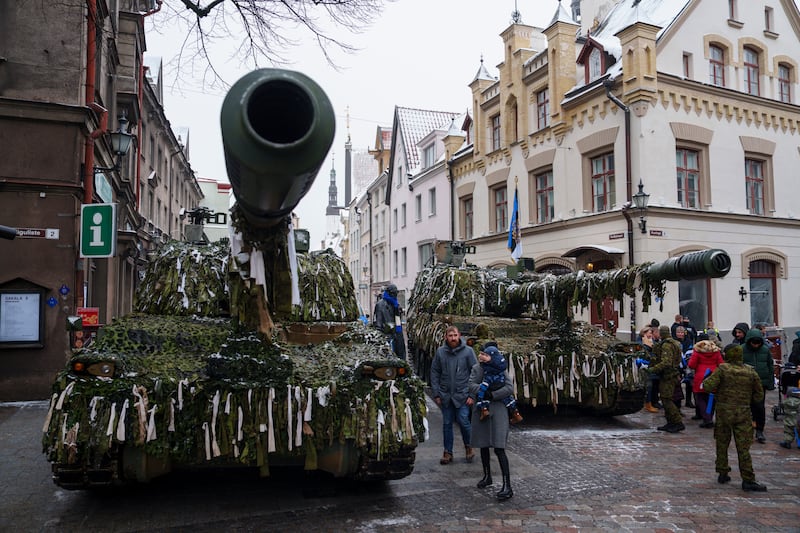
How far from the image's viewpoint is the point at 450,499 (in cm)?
522

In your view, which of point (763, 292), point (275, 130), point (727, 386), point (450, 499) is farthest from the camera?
point (763, 292)

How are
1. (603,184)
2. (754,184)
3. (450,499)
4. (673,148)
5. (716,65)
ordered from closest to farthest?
(450,499) → (673,148) → (603,184) → (716,65) → (754,184)

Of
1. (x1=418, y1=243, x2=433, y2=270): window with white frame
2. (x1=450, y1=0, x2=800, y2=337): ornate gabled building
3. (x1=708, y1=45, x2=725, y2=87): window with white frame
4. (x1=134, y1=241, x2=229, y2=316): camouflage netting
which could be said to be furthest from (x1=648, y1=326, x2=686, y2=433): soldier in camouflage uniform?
(x1=418, y1=243, x2=433, y2=270): window with white frame

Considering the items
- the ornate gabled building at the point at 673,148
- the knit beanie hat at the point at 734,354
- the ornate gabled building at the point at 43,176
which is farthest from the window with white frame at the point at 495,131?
the knit beanie hat at the point at 734,354

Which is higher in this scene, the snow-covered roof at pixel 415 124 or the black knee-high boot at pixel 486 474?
the snow-covered roof at pixel 415 124

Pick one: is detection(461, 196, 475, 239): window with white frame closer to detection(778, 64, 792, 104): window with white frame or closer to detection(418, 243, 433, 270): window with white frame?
detection(418, 243, 433, 270): window with white frame

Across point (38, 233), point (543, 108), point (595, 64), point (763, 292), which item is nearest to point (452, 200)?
point (543, 108)

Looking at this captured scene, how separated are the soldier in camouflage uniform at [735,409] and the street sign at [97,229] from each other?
7475 mm

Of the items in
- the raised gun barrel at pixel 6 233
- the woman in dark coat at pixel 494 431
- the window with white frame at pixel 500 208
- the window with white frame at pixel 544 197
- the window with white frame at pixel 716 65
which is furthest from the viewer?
the window with white frame at pixel 500 208

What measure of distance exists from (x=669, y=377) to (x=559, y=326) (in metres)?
1.62

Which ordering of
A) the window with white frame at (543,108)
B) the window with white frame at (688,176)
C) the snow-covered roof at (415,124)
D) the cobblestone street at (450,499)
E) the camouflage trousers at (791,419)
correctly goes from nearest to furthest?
the cobblestone street at (450,499) < the camouflage trousers at (791,419) < the window with white frame at (688,176) < the window with white frame at (543,108) < the snow-covered roof at (415,124)

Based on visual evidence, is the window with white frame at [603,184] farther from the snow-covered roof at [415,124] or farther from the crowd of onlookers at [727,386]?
the snow-covered roof at [415,124]

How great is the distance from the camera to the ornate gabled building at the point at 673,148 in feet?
51.8

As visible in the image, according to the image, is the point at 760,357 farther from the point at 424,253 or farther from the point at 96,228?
the point at 424,253
